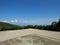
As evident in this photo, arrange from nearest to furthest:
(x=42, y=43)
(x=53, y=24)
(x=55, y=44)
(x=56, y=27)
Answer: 1. (x=55, y=44)
2. (x=42, y=43)
3. (x=56, y=27)
4. (x=53, y=24)

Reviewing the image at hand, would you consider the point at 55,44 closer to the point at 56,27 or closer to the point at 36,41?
the point at 36,41

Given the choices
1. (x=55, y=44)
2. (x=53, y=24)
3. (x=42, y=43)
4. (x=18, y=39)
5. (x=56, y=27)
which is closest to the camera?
(x=55, y=44)

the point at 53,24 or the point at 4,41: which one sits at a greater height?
the point at 53,24

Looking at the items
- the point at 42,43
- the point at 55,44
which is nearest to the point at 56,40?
the point at 55,44

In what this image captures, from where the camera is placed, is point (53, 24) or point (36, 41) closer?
point (36, 41)

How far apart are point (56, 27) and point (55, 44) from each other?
4.27 meters

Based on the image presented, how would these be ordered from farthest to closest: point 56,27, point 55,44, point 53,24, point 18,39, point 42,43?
1. point 53,24
2. point 56,27
3. point 18,39
4. point 42,43
5. point 55,44

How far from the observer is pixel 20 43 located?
29.6 feet

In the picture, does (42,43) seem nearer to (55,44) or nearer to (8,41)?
(55,44)

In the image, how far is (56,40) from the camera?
868 cm

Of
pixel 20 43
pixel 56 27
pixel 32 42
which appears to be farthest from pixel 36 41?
pixel 56 27

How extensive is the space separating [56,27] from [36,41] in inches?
155

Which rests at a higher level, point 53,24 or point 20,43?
point 53,24

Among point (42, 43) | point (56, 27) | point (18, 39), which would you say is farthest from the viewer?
point (56, 27)
